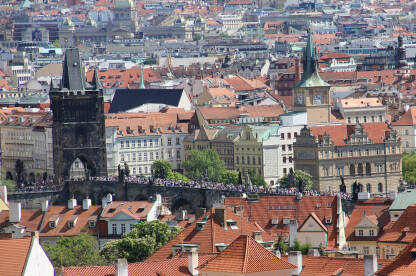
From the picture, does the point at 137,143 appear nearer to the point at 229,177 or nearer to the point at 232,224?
the point at 229,177

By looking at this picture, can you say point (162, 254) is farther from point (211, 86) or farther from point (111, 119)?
point (211, 86)

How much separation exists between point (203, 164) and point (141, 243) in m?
66.2

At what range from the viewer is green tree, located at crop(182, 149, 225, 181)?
13550 centimetres

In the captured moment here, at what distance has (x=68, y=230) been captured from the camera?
92.6m

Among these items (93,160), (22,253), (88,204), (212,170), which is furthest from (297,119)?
(22,253)

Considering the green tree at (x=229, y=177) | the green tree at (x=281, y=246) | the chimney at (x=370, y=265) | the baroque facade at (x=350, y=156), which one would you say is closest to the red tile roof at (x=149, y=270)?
the chimney at (x=370, y=265)

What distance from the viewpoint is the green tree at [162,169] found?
445ft

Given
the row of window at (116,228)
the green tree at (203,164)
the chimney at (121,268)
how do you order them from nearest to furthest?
the chimney at (121,268) < the row of window at (116,228) < the green tree at (203,164)

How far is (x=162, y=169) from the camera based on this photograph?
139m

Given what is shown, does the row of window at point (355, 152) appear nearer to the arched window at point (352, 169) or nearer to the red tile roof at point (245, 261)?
the arched window at point (352, 169)

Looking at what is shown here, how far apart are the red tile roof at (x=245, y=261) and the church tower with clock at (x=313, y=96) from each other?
97.6m

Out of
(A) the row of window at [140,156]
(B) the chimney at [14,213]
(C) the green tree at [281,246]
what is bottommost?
(A) the row of window at [140,156]

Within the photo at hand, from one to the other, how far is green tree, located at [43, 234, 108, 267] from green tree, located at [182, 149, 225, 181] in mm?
55428

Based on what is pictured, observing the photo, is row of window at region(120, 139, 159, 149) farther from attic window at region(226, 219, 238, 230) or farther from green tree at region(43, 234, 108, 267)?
attic window at region(226, 219, 238, 230)
